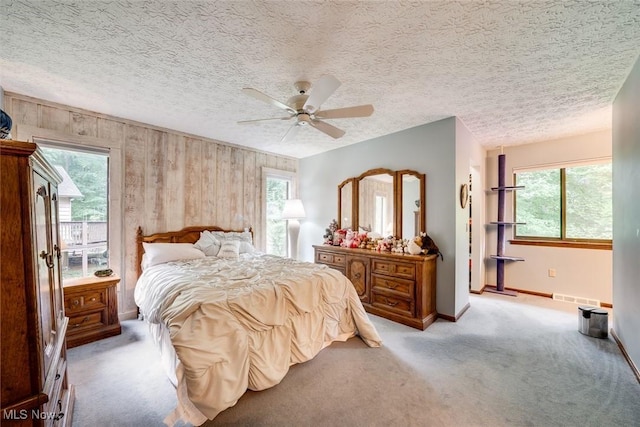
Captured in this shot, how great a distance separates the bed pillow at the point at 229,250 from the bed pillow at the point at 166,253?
27cm

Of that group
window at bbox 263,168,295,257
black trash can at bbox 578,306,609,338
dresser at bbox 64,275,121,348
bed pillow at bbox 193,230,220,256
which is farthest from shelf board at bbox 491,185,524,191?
dresser at bbox 64,275,121,348

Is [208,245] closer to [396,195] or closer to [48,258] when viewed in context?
[48,258]

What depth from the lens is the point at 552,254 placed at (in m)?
4.18

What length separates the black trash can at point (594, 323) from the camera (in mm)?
2748

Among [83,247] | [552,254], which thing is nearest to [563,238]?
[552,254]

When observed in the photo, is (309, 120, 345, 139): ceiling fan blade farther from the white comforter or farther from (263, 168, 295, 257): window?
(263, 168, 295, 257): window

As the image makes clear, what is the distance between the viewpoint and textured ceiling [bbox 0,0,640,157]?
153 centimetres

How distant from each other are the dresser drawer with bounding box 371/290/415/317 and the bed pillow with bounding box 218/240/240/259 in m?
2.01

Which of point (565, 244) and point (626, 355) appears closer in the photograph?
point (626, 355)

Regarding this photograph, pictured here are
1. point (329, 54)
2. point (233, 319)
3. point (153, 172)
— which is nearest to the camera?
point (233, 319)

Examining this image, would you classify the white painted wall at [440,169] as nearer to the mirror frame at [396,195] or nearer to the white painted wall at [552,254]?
the mirror frame at [396,195]

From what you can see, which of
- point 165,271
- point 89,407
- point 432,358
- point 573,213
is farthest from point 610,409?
point 165,271

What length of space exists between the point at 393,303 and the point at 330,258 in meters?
1.23

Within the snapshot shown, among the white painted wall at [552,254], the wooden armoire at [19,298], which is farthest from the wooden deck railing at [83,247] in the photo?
the white painted wall at [552,254]
